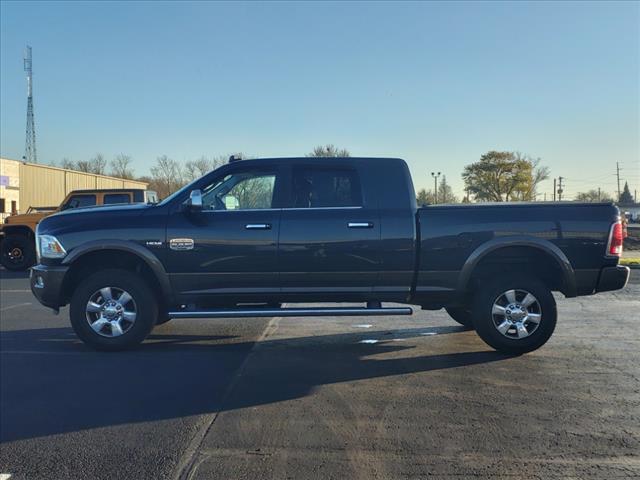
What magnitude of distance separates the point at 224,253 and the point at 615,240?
4218 mm

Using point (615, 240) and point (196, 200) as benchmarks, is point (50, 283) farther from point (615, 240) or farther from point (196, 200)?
point (615, 240)

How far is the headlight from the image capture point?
626 centimetres

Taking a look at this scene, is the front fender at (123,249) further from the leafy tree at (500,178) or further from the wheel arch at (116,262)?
the leafy tree at (500,178)

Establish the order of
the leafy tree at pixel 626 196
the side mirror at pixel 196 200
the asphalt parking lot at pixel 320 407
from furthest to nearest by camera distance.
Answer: the leafy tree at pixel 626 196 → the side mirror at pixel 196 200 → the asphalt parking lot at pixel 320 407

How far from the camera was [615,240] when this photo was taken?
6.12 metres

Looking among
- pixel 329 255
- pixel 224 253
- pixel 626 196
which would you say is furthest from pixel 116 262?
pixel 626 196

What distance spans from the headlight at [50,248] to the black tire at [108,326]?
1.43ft

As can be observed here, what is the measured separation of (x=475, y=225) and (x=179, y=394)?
348 cm

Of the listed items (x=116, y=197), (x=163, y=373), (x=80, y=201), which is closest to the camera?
(x=163, y=373)

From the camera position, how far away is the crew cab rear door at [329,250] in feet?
20.2

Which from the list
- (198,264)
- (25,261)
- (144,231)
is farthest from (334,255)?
(25,261)

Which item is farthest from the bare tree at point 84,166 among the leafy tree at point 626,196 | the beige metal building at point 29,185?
the leafy tree at point 626,196

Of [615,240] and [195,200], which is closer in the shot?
[195,200]

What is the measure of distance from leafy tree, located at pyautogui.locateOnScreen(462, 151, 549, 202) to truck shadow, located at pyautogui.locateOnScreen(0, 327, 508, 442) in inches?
1792
